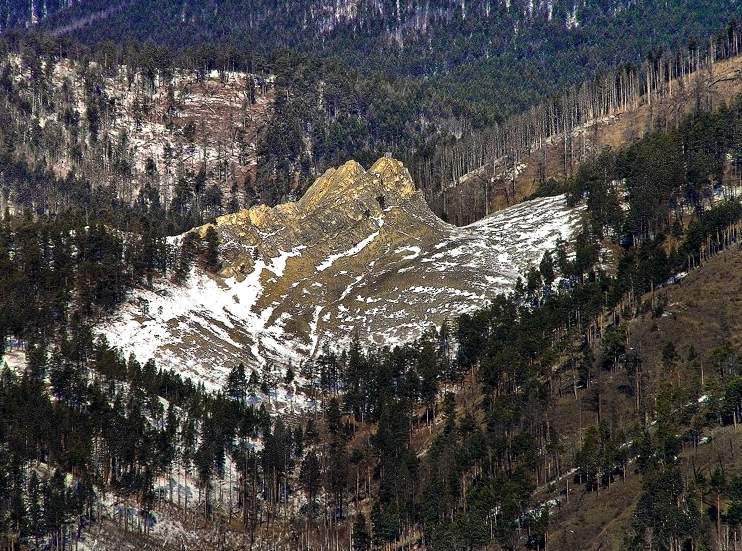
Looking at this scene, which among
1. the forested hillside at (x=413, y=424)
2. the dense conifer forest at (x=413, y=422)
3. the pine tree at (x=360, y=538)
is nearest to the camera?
the dense conifer forest at (x=413, y=422)

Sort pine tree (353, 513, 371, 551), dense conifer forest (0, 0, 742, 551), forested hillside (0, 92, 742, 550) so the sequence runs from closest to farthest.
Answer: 1. dense conifer forest (0, 0, 742, 551)
2. forested hillside (0, 92, 742, 550)
3. pine tree (353, 513, 371, 551)

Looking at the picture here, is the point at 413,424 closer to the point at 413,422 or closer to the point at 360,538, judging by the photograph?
the point at 413,422

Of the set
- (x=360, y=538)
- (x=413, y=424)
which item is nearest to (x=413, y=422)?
(x=413, y=424)

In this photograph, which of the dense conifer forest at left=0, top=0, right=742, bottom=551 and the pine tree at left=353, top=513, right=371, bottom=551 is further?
the pine tree at left=353, top=513, right=371, bottom=551

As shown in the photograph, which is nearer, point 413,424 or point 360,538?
point 360,538

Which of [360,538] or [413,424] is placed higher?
[413,424]

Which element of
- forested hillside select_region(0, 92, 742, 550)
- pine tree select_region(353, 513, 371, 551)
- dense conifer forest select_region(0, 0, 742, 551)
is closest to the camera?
dense conifer forest select_region(0, 0, 742, 551)

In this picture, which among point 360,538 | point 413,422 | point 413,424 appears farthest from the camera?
point 413,422

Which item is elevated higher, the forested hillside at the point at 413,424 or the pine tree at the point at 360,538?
the forested hillside at the point at 413,424

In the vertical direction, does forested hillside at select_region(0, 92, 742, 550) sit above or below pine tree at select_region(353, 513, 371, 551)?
above

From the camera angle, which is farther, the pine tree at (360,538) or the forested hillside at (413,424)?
the pine tree at (360,538)

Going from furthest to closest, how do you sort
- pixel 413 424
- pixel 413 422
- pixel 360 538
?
1. pixel 413 422
2. pixel 413 424
3. pixel 360 538

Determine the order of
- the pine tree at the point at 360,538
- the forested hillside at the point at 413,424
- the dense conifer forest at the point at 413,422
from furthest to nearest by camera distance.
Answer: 1. the pine tree at the point at 360,538
2. the forested hillside at the point at 413,424
3. the dense conifer forest at the point at 413,422

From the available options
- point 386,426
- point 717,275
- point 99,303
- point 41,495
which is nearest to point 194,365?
point 99,303
